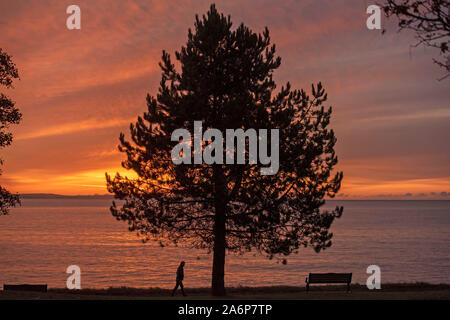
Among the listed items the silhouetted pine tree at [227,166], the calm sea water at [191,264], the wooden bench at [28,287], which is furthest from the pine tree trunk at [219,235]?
the calm sea water at [191,264]

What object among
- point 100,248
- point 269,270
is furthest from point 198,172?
point 100,248

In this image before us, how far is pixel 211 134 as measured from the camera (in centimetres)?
2023

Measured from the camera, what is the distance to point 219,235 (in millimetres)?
21516

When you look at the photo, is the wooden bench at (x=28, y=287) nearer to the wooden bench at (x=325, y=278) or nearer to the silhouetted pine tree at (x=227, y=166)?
the silhouetted pine tree at (x=227, y=166)

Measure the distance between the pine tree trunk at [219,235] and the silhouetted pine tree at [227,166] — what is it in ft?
0.15

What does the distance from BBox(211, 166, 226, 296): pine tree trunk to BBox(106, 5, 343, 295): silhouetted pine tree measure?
46mm

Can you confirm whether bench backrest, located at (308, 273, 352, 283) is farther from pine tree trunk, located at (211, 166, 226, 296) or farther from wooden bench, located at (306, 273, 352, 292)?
pine tree trunk, located at (211, 166, 226, 296)

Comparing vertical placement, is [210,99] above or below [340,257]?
above

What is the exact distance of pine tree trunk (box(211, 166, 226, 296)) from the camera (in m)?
20.9

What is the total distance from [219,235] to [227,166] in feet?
10.9

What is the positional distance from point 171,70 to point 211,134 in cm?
387

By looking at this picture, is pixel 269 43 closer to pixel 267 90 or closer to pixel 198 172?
pixel 267 90

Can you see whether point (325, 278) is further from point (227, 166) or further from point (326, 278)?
point (227, 166)

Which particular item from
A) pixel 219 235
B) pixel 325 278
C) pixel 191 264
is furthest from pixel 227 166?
pixel 191 264
